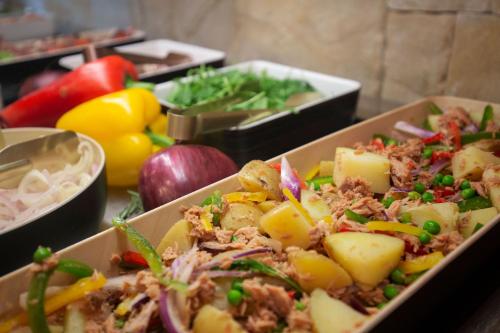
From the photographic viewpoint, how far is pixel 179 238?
0.86 m

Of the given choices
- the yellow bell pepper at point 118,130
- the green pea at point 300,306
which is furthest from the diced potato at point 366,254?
the yellow bell pepper at point 118,130

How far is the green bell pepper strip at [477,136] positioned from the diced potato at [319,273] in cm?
68

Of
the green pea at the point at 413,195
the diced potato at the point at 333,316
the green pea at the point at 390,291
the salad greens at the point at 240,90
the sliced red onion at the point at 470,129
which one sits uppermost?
the salad greens at the point at 240,90

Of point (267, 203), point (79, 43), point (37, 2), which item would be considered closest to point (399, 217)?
point (267, 203)

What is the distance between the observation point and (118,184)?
1415mm

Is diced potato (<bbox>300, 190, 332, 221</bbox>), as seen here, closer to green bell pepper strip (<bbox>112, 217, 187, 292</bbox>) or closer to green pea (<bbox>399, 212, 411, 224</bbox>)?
green pea (<bbox>399, 212, 411, 224</bbox>)

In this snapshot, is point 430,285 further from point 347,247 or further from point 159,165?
point 159,165

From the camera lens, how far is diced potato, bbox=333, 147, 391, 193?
1028 millimetres

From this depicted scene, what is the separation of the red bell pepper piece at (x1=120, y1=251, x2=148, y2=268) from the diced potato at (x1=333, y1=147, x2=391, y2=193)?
472mm

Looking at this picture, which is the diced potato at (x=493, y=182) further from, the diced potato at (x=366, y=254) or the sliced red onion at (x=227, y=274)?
the sliced red onion at (x=227, y=274)

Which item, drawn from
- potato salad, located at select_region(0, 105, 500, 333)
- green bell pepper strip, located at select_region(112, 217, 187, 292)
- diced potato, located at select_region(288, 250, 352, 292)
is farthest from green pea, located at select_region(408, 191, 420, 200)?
green bell pepper strip, located at select_region(112, 217, 187, 292)

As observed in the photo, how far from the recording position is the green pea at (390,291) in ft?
2.38

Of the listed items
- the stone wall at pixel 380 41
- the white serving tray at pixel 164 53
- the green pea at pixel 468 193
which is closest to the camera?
the green pea at pixel 468 193

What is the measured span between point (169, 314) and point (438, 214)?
541 mm
